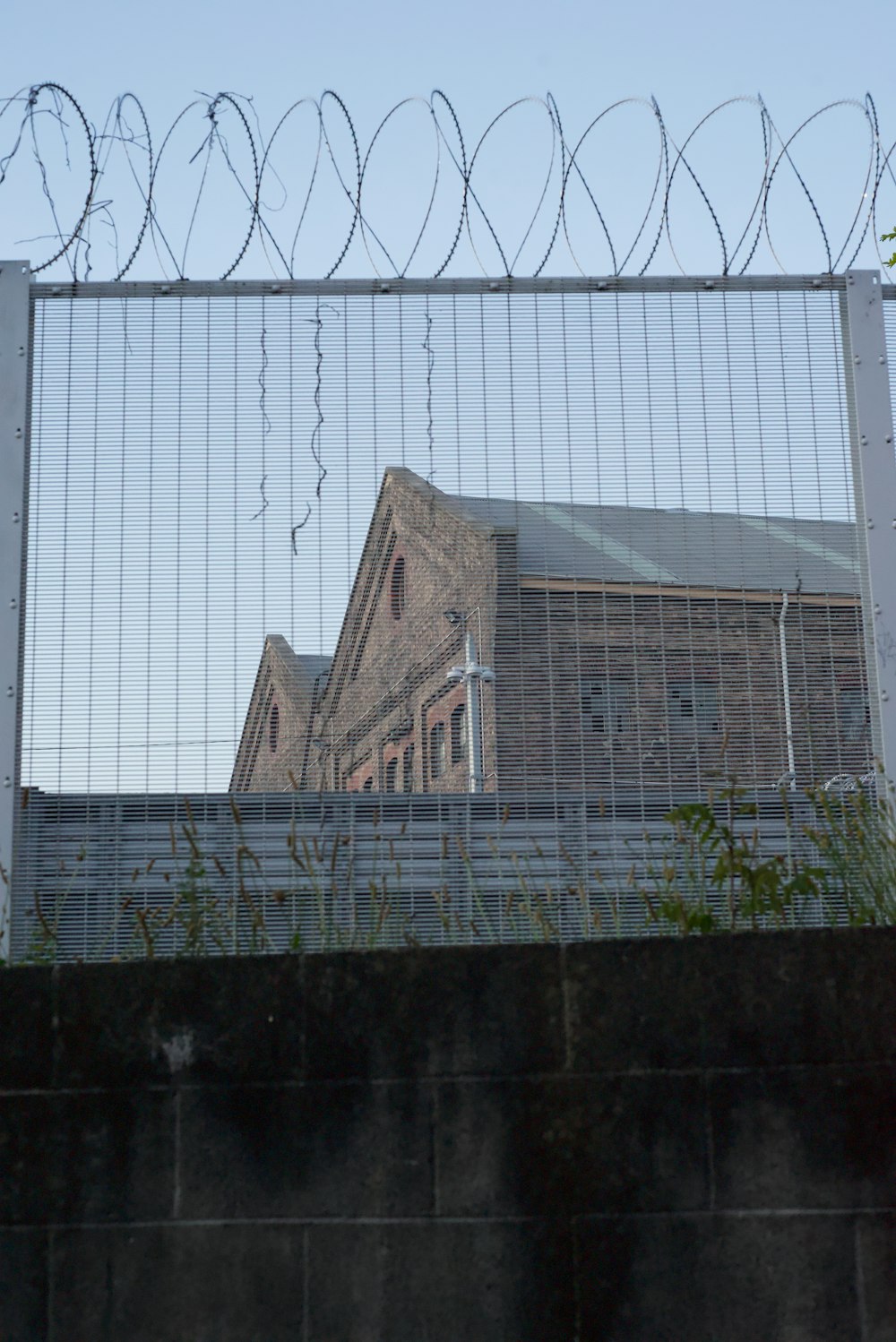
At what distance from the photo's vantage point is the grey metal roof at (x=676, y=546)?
596cm

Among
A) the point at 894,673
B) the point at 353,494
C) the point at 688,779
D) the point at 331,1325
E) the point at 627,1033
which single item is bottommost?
the point at 331,1325

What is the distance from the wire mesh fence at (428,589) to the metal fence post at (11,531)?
2.5 inches

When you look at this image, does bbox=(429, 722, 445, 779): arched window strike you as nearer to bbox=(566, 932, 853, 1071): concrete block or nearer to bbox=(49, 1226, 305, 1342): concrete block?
bbox=(566, 932, 853, 1071): concrete block

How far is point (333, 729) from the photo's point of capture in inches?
230

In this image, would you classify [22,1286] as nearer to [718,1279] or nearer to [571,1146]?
[571,1146]

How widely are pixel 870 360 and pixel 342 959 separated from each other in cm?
341

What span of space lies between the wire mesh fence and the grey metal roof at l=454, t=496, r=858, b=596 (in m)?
0.01

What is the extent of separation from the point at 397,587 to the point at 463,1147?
240 centimetres

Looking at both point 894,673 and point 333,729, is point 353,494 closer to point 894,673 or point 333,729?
point 333,729

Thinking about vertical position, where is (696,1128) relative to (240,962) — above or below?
below

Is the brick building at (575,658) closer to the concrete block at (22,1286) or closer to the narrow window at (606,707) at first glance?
the narrow window at (606,707)

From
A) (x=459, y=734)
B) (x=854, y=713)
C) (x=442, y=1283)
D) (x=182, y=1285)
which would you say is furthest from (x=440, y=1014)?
(x=854, y=713)

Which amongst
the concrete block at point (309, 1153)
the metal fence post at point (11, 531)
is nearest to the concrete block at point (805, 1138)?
the concrete block at point (309, 1153)

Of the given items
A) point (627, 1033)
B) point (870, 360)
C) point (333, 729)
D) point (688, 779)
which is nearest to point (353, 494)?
point (333, 729)
